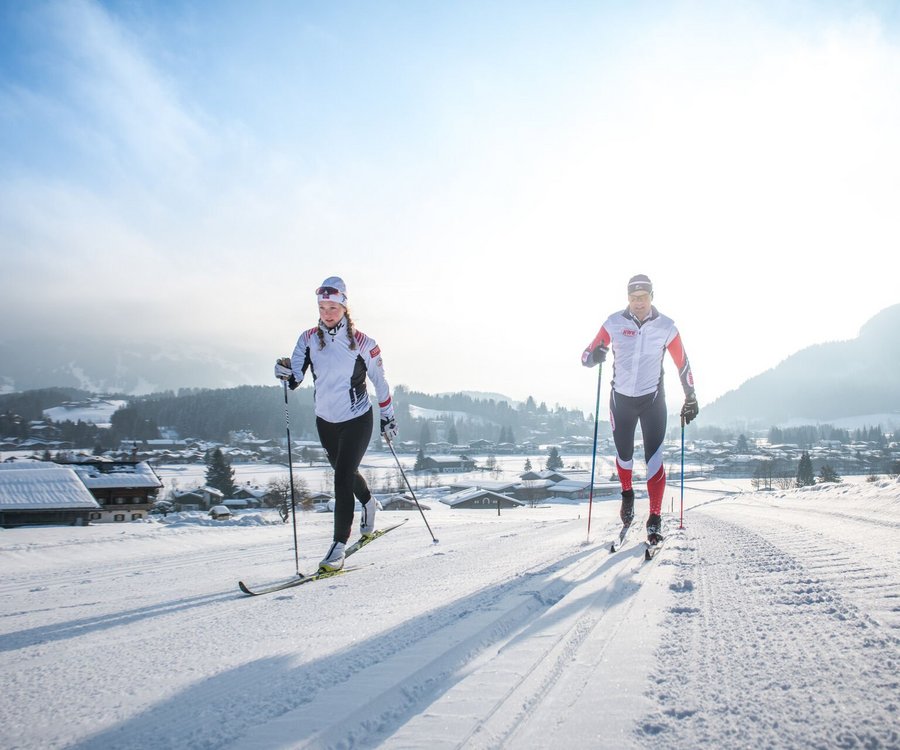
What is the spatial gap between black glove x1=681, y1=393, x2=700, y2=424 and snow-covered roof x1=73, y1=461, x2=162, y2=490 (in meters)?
46.2

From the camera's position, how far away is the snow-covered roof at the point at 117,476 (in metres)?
41.7

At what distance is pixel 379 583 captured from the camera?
3438 mm

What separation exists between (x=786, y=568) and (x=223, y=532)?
1065 centimetres

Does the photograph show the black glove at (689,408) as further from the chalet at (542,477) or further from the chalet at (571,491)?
the chalet at (542,477)

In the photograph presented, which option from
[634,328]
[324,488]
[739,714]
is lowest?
[324,488]

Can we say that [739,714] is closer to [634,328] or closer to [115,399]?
[634,328]

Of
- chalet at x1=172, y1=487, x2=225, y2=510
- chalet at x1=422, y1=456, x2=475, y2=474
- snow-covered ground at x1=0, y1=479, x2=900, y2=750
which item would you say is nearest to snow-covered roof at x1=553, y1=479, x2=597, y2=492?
chalet at x1=422, y1=456, x2=475, y2=474

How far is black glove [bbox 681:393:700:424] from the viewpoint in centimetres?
578

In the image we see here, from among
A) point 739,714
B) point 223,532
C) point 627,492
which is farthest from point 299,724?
point 223,532

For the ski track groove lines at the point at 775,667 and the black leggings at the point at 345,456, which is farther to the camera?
the black leggings at the point at 345,456

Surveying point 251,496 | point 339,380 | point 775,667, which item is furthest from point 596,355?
point 251,496

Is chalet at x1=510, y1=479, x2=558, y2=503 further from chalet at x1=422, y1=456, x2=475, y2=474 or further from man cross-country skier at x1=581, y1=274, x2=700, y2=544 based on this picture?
man cross-country skier at x1=581, y1=274, x2=700, y2=544

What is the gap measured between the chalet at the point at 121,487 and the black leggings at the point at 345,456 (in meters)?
Result: 45.4

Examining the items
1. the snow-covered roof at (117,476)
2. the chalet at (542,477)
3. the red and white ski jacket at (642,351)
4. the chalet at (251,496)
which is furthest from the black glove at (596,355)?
the chalet at (542,477)
